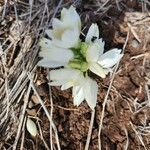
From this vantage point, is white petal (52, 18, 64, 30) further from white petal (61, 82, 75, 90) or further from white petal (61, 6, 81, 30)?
white petal (61, 82, 75, 90)

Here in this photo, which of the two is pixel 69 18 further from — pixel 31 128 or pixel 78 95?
pixel 31 128

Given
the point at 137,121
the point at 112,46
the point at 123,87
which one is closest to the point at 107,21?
the point at 112,46

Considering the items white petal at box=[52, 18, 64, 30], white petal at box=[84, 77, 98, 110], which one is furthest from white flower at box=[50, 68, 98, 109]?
white petal at box=[52, 18, 64, 30]

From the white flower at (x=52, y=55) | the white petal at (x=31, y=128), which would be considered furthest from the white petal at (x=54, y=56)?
the white petal at (x=31, y=128)

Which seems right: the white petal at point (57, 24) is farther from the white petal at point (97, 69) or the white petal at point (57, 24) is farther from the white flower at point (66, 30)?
the white petal at point (97, 69)

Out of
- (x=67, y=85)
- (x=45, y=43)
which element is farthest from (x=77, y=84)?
(x=45, y=43)
